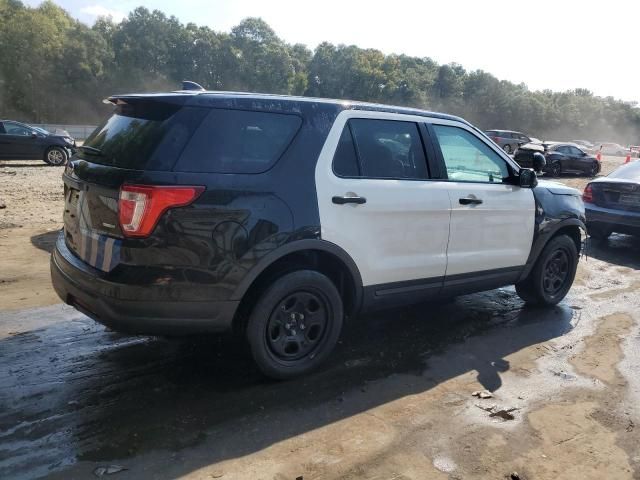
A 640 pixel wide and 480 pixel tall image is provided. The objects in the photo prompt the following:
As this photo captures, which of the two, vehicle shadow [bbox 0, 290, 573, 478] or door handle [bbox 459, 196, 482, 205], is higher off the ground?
door handle [bbox 459, 196, 482, 205]

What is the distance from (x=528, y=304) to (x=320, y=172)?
341cm

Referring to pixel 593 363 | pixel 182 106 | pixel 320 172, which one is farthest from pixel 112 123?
pixel 593 363

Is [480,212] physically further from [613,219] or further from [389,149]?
[613,219]

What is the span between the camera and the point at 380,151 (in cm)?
416

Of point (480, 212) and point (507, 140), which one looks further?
point (507, 140)

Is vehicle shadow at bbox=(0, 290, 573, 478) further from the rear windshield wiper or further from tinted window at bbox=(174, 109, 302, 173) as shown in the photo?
the rear windshield wiper

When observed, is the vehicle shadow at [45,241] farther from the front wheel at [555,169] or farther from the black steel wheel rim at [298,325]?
the front wheel at [555,169]

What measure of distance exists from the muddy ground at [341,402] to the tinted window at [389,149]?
58.5 inches

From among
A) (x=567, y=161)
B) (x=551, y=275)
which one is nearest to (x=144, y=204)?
(x=551, y=275)

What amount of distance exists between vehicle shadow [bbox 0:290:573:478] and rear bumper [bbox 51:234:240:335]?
1.62 ft

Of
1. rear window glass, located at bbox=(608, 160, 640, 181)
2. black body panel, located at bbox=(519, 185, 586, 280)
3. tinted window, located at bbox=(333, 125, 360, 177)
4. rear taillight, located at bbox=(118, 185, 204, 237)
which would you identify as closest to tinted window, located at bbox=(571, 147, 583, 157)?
rear window glass, located at bbox=(608, 160, 640, 181)

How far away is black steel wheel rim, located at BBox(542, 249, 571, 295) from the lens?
5.74 meters

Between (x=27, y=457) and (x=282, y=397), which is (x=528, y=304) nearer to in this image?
(x=282, y=397)

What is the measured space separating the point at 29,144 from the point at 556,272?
16.5 m
